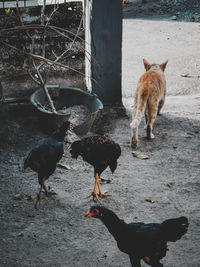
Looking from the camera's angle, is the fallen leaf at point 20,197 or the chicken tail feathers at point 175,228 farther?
the fallen leaf at point 20,197

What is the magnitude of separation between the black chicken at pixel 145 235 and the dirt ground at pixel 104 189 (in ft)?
1.59

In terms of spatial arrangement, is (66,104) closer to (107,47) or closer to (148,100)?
(107,47)

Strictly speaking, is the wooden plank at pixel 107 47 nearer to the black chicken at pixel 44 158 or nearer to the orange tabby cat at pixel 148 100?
the orange tabby cat at pixel 148 100

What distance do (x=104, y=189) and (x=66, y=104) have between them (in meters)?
2.11

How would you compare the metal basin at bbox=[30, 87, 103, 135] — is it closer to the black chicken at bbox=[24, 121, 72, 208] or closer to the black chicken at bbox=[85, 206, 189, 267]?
the black chicken at bbox=[24, 121, 72, 208]

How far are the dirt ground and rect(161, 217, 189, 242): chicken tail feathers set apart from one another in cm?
57

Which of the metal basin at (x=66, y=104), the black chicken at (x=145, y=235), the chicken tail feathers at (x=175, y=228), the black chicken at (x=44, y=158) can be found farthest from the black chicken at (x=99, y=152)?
the metal basin at (x=66, y=104)

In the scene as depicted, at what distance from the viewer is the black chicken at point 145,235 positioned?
2.66 meters

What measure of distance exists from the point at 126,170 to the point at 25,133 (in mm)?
1759

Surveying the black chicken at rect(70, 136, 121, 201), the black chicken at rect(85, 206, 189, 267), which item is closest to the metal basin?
the black chicken at rect(70, 136, 121, 201)

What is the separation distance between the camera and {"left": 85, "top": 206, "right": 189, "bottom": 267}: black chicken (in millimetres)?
2656

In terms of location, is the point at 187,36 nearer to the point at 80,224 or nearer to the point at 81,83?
the point at 81,83

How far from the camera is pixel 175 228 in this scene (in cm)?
266

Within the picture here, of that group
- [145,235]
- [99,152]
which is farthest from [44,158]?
[145,235]
